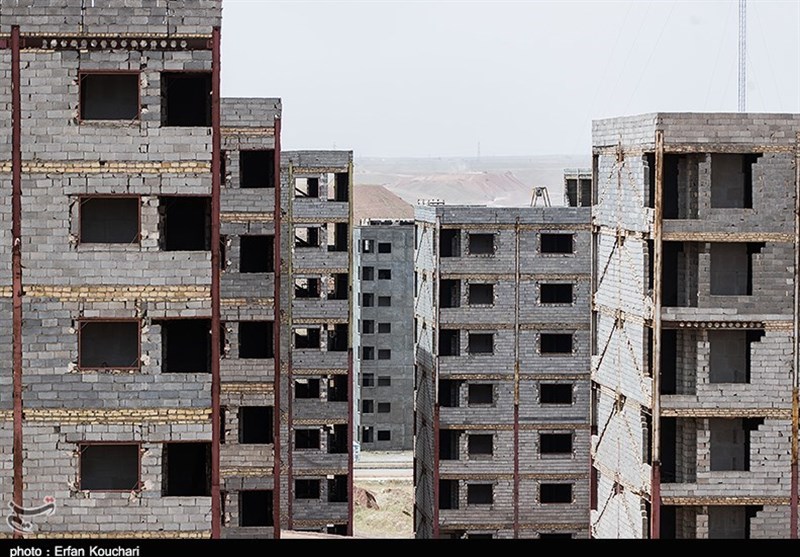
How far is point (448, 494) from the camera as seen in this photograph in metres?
60.2

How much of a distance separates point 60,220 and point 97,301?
1781 millimetres

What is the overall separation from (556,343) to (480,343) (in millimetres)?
3097

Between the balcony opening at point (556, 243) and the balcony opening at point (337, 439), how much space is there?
10923mm

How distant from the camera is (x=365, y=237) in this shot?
314 ft

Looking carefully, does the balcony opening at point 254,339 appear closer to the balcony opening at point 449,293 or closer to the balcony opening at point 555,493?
the balcony opening at point 449,293

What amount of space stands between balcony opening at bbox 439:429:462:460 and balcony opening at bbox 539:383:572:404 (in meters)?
3.76

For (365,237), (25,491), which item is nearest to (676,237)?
(25,491)

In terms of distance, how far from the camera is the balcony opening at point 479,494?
59.8 metres

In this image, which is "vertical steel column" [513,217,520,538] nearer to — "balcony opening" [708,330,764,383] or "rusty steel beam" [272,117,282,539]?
"rusty steel beam" [272,117,282,539]

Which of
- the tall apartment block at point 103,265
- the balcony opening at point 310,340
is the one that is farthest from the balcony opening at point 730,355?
the balcony opening at point 310,340

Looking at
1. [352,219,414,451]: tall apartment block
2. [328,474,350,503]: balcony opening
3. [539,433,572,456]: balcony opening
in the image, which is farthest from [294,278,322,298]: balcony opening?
[352,219,414,451]: tall apartment block

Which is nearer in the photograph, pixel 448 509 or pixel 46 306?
pixel 46 306
